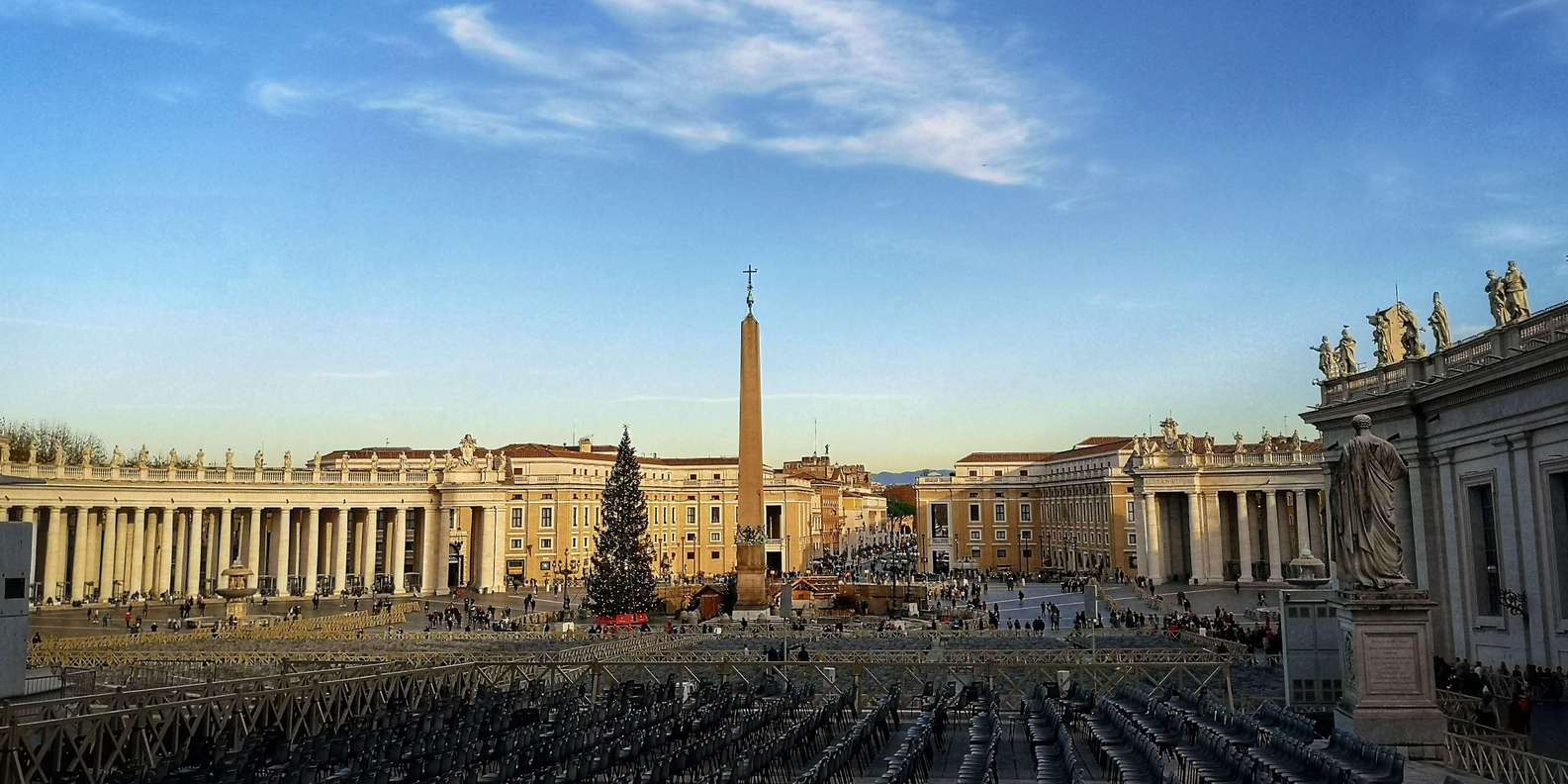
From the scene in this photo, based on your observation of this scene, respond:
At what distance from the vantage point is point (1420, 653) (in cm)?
1376

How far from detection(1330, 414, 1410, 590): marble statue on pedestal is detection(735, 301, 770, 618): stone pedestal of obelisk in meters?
40.5

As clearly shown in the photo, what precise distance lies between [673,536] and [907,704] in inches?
3369

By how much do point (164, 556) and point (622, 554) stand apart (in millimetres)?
32856

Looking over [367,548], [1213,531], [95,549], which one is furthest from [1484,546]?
[95,549]

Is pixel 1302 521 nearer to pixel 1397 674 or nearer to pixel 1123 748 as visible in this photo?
pixel 1123 748

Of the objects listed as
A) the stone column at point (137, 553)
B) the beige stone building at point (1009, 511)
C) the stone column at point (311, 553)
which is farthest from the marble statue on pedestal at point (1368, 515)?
the beige stone building at point (1009, 511)

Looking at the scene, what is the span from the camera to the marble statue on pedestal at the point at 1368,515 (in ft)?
46.0

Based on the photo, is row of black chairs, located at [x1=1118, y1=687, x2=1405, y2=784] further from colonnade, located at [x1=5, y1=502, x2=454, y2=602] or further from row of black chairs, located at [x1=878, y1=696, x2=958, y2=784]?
colonnade, located at [x1=5, y1=502, x2=454, y2=602]

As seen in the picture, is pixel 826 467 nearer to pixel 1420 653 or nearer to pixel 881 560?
pixel 881 560

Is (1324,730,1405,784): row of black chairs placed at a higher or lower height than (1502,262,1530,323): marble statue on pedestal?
lower

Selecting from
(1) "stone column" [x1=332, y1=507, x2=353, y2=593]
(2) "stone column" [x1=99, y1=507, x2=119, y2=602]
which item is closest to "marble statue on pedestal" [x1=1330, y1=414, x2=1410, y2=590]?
(2) "stone column" [x1=99, y1=507, x2=119, y2=602]

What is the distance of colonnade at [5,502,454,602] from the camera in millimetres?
64125

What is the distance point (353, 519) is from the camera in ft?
289

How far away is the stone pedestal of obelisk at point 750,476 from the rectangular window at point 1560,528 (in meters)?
35.8
